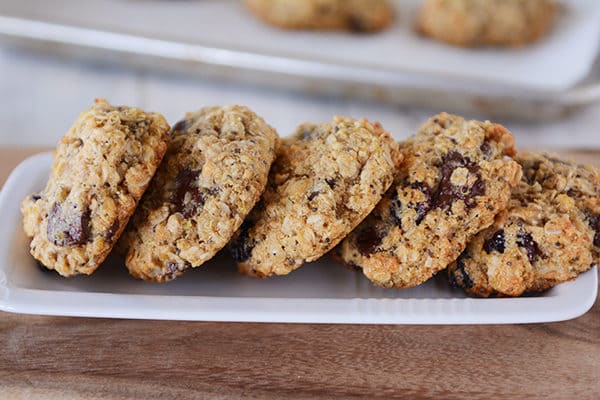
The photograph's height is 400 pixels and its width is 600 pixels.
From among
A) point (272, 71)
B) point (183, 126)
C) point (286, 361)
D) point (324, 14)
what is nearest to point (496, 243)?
point (286, 361)

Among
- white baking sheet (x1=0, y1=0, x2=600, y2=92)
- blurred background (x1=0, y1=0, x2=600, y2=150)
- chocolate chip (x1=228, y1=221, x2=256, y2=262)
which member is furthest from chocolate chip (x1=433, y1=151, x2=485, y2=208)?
white baking sheet (x1=0, y1=0, x2=600, y2=92)

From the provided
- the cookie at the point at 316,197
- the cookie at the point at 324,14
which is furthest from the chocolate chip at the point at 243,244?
the cookie at the point at 324,14

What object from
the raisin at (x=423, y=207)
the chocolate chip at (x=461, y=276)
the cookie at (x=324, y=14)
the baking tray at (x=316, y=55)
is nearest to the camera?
the raisin at (x=423, y=207)

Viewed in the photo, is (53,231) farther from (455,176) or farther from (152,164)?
(455,176)

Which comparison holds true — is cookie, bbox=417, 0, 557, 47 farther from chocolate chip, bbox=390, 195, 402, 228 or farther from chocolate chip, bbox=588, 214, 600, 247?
chocolate chip, bbox=390, 195, 402, 228

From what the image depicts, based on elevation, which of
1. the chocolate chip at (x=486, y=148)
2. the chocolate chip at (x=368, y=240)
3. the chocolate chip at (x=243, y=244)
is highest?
the chocolate chip at (x=486, y=148)

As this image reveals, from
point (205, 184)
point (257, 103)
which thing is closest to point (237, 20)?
point (257, 103)

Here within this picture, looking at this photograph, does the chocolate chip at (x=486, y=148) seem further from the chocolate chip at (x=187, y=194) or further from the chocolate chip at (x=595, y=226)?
the chocolate chip at (x=187, y=194)
